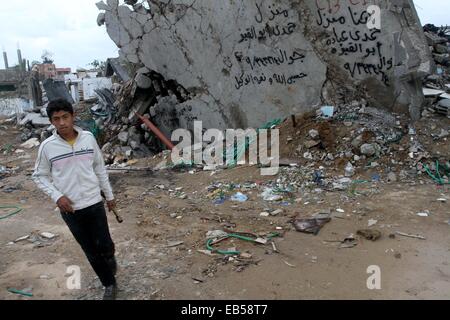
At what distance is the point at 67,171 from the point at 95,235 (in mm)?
464

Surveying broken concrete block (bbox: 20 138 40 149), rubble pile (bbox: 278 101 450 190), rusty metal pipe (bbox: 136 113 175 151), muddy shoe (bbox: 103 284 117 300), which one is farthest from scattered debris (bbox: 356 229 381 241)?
broken concrete block (bbox: 20 138 40 149)

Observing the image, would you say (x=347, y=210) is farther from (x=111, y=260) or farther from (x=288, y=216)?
(x=111, y=260)

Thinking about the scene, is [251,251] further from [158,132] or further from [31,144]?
[31,144]

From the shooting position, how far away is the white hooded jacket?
8.54 feet

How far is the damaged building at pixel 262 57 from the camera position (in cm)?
522

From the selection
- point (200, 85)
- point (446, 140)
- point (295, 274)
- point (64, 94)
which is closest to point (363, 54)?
point (446, 140)

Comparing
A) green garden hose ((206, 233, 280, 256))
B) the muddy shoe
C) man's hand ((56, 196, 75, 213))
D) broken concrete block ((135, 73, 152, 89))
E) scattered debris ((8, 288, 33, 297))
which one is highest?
broken concrete block ((135, 73, 152, 89))

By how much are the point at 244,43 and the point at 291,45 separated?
0.81 metres

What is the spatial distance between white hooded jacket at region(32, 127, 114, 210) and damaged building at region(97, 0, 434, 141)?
3925 mm

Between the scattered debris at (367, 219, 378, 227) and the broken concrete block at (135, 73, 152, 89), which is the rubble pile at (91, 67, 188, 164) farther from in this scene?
the scattered debris at (367, 219, 378, 227)

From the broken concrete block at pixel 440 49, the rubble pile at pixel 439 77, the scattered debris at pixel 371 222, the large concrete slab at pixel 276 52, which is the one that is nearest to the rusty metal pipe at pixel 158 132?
the large concrete slab at pixel 276 52

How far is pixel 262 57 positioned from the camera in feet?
20.3
